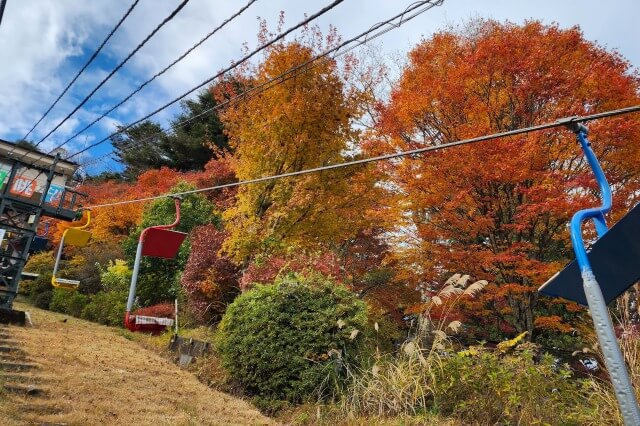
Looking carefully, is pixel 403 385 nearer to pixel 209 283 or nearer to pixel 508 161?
pixel 508 161

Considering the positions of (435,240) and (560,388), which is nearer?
(560,388)

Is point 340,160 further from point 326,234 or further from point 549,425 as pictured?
point 549,425

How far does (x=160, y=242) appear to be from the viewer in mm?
7695

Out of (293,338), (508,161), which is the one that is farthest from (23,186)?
(508,161)

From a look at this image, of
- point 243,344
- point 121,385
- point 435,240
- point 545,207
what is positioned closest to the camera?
point 121,385

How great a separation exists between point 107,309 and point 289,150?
10.1 m

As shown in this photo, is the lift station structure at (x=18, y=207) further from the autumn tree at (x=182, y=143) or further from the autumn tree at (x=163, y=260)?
the autumn tree at (x=182, y=143)

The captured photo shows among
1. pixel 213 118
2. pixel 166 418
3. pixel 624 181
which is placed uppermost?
pixel 213 118

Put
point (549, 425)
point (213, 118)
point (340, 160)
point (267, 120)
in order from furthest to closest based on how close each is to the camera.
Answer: point (213, 118) → point (340, 160) → point (267, 120) → point (549, 425)

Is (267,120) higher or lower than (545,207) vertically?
higher

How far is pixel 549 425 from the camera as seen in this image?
4555 mm

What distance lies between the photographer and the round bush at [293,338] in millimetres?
6512

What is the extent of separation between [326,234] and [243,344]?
5.12 m

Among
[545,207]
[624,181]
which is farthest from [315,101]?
[624,181]
